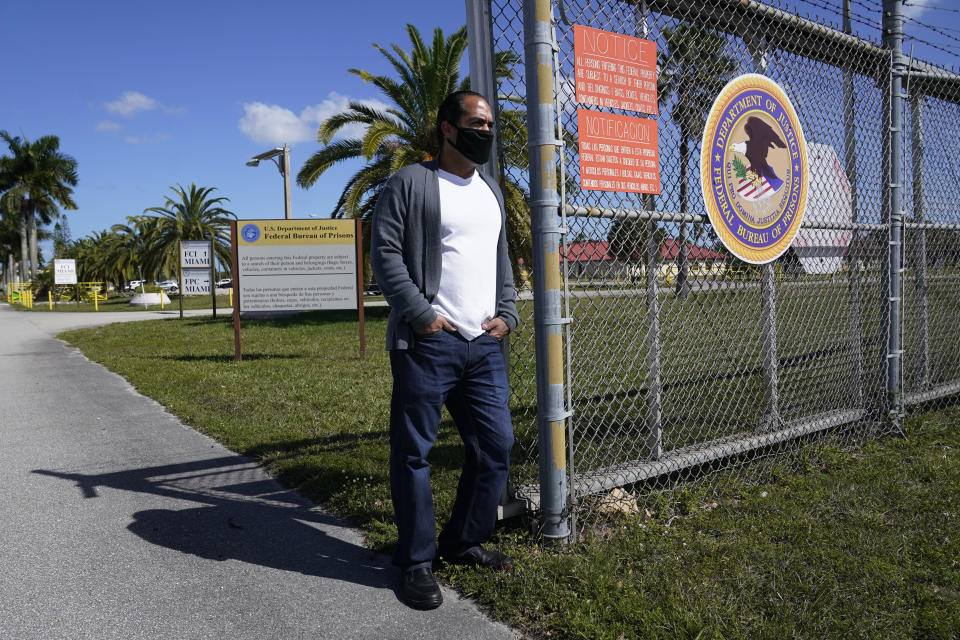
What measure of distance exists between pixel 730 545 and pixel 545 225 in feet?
5.35

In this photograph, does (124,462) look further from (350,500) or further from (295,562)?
(295,562)

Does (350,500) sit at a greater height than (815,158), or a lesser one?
lesser

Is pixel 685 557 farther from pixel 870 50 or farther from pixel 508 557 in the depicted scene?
pixel 870 50

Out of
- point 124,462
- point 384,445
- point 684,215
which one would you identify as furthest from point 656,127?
point 124,462

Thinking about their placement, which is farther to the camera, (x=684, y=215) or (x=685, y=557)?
(x=684, y=215)

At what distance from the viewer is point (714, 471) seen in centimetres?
419

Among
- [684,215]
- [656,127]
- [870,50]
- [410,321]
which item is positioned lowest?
[410,321]

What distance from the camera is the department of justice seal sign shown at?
3764 millimetres

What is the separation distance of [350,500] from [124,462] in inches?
80.5

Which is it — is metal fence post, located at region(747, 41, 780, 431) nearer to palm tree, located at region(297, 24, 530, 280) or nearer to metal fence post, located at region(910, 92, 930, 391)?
metal fence post, located at region(910, 92, 930, 391)

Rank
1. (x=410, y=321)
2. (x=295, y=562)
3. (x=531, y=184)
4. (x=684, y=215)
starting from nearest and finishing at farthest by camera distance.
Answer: (x=410, y=321), (x=531, y=184), (x=295, y=562), (x=684, y=215)

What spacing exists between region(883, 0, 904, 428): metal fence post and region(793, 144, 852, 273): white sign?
0.43 m

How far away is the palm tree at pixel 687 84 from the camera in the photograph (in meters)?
3.67

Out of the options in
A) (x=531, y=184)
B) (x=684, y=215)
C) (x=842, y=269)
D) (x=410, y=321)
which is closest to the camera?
(x=410, y=321)
